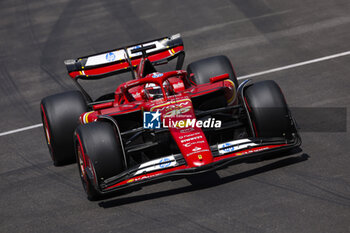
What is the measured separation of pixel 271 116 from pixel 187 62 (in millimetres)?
6864

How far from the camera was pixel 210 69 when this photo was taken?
1219 cm

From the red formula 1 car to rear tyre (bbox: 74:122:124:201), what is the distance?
1 centimetres

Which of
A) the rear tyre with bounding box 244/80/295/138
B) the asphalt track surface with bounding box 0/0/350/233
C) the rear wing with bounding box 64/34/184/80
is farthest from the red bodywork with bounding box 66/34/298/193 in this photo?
the asphalt track surface with bounding box 0/0/350/233

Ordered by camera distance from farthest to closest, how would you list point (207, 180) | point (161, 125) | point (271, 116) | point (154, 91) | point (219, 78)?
point (154, 91) → point (219, 78) → point (161, 125) → point (271, 116) → point (207, 180)

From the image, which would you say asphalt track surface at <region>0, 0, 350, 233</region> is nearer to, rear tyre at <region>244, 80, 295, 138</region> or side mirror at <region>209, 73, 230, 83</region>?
rear tyre at <region>244, 80, 295, 138</region>

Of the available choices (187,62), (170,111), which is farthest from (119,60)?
(187,62)

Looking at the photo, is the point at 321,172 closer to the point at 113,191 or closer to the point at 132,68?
the point at 113,191

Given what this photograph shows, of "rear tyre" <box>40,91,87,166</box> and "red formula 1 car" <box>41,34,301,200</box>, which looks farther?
"rear tyre" <box>40,91,87,166</box>

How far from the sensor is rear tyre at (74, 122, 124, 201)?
9031mm

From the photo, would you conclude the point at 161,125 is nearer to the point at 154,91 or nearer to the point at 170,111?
the point at 170,111

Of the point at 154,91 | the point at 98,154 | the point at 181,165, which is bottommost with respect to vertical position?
the point at 181,165

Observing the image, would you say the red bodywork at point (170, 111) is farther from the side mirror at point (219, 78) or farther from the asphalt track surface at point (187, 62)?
the asphalt track surface at point (187, 62)

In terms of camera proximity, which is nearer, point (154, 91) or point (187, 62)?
point (154, 91)

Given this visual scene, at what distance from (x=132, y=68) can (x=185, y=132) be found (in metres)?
3.14
